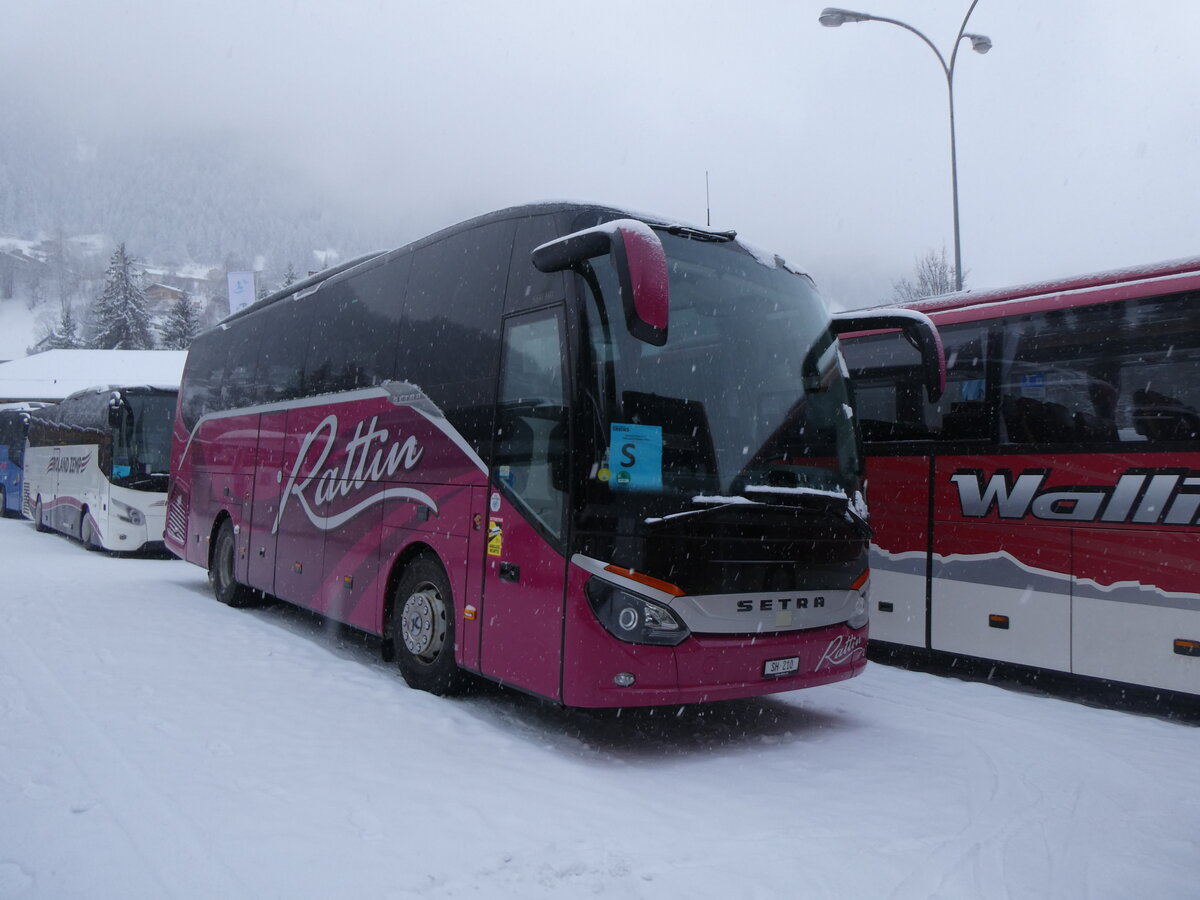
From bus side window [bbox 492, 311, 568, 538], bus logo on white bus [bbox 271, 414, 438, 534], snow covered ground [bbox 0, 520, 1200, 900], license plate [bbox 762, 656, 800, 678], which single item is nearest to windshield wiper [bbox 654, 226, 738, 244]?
bus side window [bbox 492, 311, 568, 538]

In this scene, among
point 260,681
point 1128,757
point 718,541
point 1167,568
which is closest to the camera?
point 718,541

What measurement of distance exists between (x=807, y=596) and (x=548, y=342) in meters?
2.34

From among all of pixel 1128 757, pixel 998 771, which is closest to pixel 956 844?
pixel 998 771

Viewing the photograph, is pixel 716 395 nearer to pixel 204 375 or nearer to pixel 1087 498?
pixel 1087 498

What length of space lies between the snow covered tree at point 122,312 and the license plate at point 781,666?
86445 mm

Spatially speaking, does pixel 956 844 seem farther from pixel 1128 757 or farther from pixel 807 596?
pixel 1128 757

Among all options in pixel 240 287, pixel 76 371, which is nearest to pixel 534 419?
pixel 240 287

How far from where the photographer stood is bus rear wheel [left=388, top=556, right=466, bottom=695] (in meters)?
6.84

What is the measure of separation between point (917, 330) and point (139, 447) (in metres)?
15.7

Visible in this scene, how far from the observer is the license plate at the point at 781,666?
5.85 m

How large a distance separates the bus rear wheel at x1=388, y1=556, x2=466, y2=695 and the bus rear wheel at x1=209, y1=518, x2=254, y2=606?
477 cm

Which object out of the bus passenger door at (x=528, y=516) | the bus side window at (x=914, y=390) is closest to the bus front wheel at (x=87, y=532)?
the bus passenger door at (x=528, y=516)

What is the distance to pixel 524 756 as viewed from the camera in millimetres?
5645

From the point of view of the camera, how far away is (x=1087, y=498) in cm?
728
